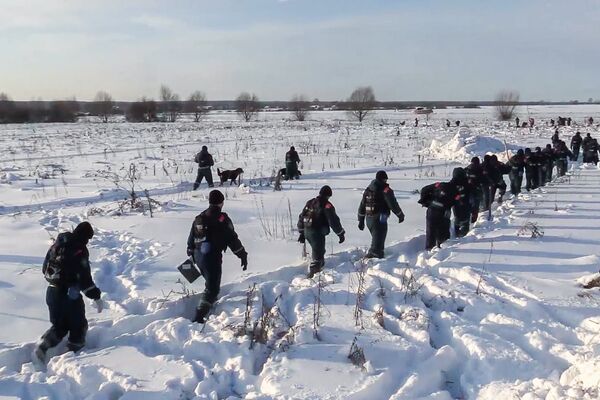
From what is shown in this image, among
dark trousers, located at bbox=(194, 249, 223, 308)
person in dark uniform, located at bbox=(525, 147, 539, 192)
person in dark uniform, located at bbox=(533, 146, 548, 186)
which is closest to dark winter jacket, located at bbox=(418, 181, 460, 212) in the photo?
dark trousers, located at bbox=(194, 249, 223, 308)

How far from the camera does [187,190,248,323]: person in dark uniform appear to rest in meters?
6.35

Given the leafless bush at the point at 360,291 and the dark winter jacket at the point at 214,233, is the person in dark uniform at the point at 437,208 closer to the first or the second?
the leafless bush at the point at 360,291

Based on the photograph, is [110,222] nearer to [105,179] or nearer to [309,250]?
[309,250]

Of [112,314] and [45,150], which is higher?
[45,150]

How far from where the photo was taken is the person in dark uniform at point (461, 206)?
9.75m

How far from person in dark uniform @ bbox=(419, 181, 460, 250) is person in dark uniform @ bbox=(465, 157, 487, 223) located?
1.95 m

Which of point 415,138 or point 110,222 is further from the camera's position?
point 415,138

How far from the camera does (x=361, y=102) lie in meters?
68.3

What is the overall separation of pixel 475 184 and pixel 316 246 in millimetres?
5022

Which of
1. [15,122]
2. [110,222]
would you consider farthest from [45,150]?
[15,122]

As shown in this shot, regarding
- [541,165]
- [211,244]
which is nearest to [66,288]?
[211,244]

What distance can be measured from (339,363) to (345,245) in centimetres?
435

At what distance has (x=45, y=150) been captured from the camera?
2838 centimetres

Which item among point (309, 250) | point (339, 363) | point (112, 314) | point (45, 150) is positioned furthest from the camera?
point (45, 150)
